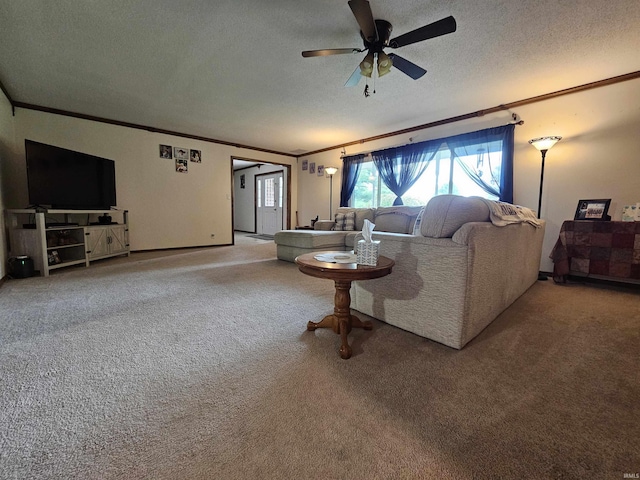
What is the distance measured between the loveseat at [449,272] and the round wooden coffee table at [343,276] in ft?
0.76

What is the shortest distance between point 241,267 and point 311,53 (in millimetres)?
2720

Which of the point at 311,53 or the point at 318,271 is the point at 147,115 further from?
the point at 318,271

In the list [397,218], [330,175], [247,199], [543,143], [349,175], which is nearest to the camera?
[543,143]

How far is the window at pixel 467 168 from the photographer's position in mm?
3798

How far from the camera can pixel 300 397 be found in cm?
117

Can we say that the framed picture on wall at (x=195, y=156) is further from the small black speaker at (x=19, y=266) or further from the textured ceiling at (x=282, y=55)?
the small black speaker at (x=19, y=266)

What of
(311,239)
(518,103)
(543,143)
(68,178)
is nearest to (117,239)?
(68,178)

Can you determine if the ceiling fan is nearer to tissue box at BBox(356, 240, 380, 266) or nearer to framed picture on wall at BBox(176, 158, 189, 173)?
tissue box at BBox(356, 240, 380, 266)

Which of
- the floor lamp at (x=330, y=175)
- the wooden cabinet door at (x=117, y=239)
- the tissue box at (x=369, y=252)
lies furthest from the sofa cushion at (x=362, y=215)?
the wooden cabinet door at (x=117, y=239)

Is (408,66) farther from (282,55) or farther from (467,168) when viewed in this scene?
(467,168)

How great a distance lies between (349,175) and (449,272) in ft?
15.0

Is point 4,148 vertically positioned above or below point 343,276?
above

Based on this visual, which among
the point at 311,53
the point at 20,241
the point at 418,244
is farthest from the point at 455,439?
the point at 20,241

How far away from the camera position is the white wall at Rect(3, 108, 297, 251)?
3816 mm
